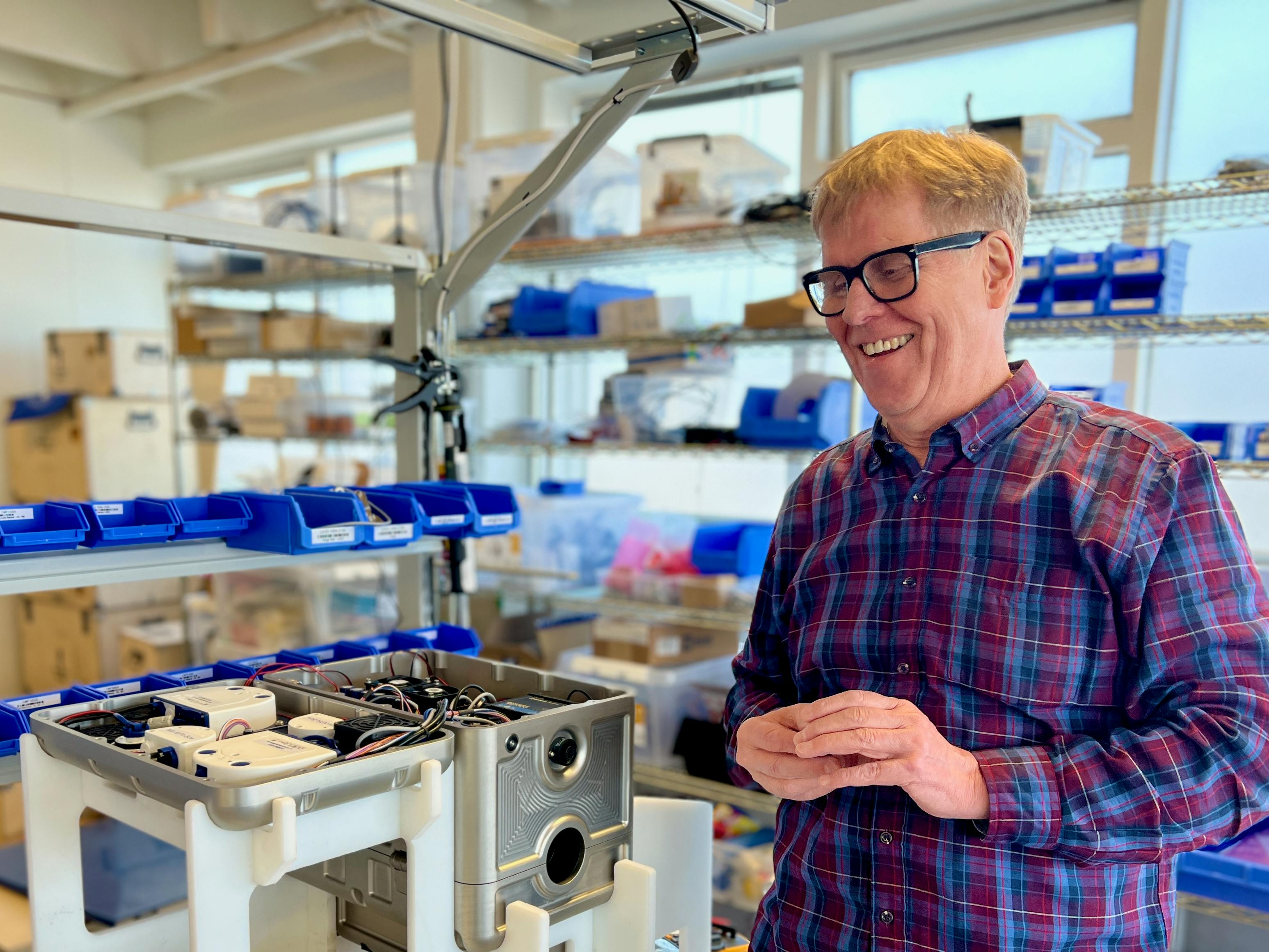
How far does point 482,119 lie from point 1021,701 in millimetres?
3120

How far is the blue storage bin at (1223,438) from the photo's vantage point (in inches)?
80.4

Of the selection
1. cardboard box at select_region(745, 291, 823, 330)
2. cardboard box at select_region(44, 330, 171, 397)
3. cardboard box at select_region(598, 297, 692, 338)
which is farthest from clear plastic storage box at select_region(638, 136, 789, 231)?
cardboard box at select_region(44, 330, 171, 397)

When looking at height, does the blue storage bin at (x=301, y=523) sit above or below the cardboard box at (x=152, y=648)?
above

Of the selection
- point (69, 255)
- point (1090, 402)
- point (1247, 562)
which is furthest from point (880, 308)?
point (69, 255)

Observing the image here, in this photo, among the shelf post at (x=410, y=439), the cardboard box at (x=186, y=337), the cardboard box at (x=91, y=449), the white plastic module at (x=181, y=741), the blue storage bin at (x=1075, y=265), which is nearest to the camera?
the white plastic module at (x=181, y=741)

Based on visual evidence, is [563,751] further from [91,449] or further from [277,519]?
[91,449]

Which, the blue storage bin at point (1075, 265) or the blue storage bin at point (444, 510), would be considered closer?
the blue storage bin at point (444, 510)

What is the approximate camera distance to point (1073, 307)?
217 cm

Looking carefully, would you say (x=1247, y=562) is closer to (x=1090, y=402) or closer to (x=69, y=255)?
(x=1090, y=402)

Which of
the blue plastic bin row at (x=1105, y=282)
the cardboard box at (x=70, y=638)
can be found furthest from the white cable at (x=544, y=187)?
the cardboard box at (x=70, y=638)

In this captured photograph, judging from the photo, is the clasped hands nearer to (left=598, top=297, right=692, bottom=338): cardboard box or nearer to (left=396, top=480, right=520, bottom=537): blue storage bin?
(left=396, top=480, right=520, bottom=537): blue storage bin

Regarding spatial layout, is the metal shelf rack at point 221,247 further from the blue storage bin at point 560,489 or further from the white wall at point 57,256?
the white wall at point 57,256

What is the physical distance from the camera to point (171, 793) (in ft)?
2.89

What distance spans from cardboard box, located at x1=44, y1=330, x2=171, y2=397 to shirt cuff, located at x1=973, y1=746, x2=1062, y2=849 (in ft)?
13.5
